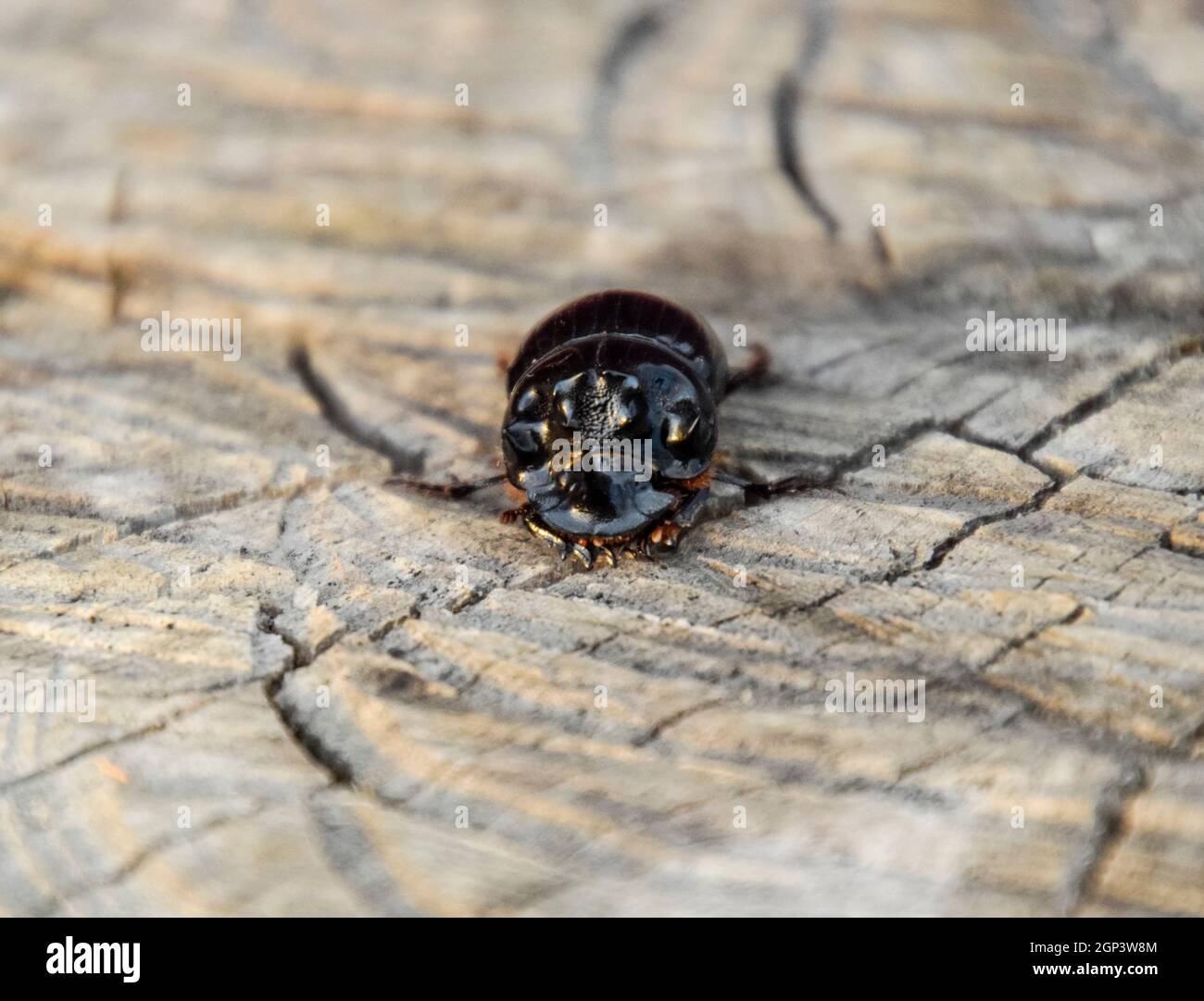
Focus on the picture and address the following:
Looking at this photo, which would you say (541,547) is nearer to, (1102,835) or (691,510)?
(691,510)

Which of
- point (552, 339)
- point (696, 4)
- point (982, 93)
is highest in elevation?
point (696, 4)

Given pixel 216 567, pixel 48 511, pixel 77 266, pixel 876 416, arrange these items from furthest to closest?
pixel 77 266 < pixel 876 416 < pixel 48 511 < pixel 216 567

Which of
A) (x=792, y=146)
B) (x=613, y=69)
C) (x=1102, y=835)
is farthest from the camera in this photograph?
(x=613, y=69)

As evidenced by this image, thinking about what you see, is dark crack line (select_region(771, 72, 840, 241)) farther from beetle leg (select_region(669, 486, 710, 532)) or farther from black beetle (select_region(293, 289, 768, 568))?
beetle leg (select_region(669, 486, 710, 532))

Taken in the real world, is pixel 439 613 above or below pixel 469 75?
below

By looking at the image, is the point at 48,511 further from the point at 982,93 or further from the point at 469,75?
the point at 982,93

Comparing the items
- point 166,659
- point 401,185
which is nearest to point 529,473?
point 166,659

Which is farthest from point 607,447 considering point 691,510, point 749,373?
point 749,373

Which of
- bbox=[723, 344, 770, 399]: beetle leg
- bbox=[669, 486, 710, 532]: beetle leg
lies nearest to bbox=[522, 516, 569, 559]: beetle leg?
bbox=[669, 486, 710, 532]: beetle leg
